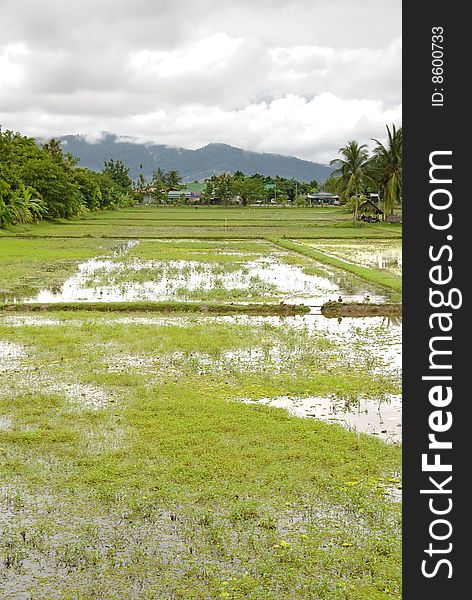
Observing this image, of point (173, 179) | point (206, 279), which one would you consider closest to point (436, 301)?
point (206, 279)

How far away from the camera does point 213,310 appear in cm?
1400

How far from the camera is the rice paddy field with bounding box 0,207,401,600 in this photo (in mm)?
4203

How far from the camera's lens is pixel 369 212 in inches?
2004

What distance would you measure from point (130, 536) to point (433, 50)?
11.6ft

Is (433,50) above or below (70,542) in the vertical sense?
above

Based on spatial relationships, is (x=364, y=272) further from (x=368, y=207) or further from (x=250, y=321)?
(x=368, y=207)

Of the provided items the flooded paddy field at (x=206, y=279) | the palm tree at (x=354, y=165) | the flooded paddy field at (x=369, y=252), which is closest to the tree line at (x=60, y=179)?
the palm tree at (x=354, y=165)

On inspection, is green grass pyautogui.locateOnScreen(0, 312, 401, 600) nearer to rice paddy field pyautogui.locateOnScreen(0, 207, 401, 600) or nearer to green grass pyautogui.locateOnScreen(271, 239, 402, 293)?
rice paddy field pyautogui.locateOnScreen(0, 207, 401, 600)

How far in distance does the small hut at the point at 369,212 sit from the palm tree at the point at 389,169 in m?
1.83

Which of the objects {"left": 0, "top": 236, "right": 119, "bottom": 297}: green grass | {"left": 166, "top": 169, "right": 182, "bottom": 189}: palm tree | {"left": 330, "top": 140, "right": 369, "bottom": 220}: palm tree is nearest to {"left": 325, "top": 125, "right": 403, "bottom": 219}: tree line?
{"left": 330, "top": 140, "right": 369, "bottom": 220}: palm tree

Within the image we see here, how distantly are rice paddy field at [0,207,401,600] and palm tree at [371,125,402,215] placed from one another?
28.5 meters

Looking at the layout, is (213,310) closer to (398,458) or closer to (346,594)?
(398,458)

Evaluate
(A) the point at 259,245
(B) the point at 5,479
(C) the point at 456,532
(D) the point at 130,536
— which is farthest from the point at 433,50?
(A) the point at 259,245

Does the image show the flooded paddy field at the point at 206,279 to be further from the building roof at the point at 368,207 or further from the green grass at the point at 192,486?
the building roof at the point at 368,207
